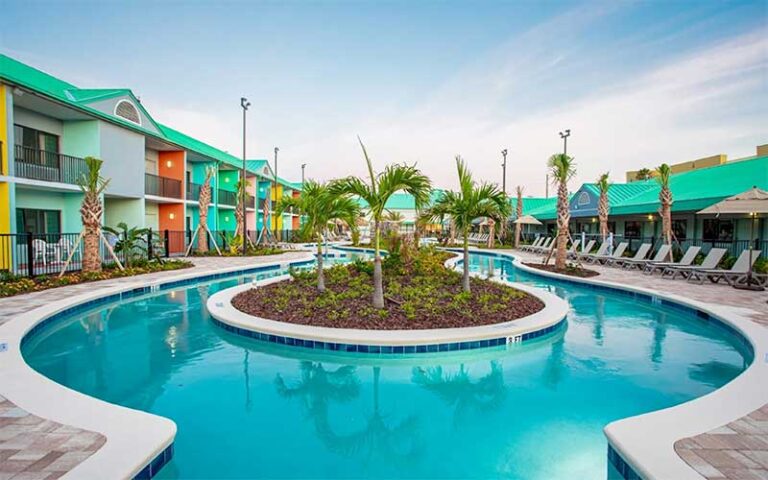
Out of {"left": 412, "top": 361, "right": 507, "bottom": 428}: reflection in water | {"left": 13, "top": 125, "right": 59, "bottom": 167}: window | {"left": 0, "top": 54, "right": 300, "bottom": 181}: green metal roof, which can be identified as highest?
{"left": 0, "top": 54, "right": 300, "bottom": 181}: green metal roof

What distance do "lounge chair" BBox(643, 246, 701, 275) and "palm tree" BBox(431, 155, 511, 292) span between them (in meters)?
8.41

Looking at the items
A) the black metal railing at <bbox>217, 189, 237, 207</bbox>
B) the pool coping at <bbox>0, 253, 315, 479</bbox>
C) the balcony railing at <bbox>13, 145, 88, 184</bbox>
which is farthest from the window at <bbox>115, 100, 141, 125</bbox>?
the pool coping at <bbox>0, 253, 315, 479</bbox>

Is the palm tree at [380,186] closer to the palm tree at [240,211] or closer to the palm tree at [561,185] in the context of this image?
the palm tree at [561,185]

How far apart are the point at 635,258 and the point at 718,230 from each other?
4.25 meters

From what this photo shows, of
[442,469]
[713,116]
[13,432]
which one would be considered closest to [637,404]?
[442,469]

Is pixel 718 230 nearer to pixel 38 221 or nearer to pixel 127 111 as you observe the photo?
pixel 127 111

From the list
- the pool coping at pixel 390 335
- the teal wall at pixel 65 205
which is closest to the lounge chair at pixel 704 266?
the pool coping at pixel 390 335

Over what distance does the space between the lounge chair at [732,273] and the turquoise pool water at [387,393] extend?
5.54 m

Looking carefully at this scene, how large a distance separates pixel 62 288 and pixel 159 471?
9659 millimetres

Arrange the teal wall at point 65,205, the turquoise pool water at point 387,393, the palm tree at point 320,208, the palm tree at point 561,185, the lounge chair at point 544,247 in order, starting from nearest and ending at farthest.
Result: the turquoise pool water at point 387,393 → the palm tree at point 320,208 → the palm tree at point 561,185 → the teal wall at point 65,205 → the lounge chair at point 544,247

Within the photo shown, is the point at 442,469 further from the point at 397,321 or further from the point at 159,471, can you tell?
the point at 397,321

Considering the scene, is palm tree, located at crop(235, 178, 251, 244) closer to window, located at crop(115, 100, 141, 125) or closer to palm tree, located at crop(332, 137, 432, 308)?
window, located at crop(115, 100, 141, 125)

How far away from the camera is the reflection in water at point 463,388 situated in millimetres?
4305

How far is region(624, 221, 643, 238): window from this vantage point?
20.8m
